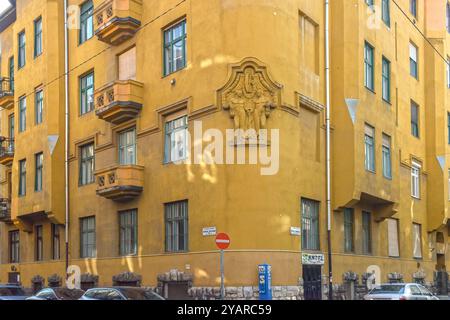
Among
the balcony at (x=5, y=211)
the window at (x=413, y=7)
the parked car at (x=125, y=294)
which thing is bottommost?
the parked car at (x=125, y=294)

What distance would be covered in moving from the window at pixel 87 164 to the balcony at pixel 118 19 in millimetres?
5722

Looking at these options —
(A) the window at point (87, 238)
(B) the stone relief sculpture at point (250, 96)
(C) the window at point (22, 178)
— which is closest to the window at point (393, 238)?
(B) the stone relief sculpture at point (250, 96)

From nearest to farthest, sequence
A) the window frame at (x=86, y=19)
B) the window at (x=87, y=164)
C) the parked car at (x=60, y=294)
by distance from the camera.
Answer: the parked car at (x=60, y=294) < the window at (x=87, y=164) < the window frame at (x=86, y=19)

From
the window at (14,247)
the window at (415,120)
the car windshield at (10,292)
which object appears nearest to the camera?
the car windshield at (10,292)

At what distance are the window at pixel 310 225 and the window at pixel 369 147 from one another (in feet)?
15.1

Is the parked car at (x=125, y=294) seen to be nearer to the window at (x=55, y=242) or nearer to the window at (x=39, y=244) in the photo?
the window at (x=55, y=242)

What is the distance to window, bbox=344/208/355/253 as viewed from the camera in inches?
1097

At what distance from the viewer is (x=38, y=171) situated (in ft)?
111

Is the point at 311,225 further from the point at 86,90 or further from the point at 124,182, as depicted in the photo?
Answer: the point at 86,90

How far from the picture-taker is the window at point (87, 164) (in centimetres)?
3041

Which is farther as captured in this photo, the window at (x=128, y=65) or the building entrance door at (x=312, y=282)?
the window at (x=128, y=65)

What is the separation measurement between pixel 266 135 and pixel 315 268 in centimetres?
610

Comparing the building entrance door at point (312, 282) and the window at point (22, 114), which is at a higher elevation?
the window at point (22, 114)

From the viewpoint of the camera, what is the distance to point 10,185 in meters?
39.9
